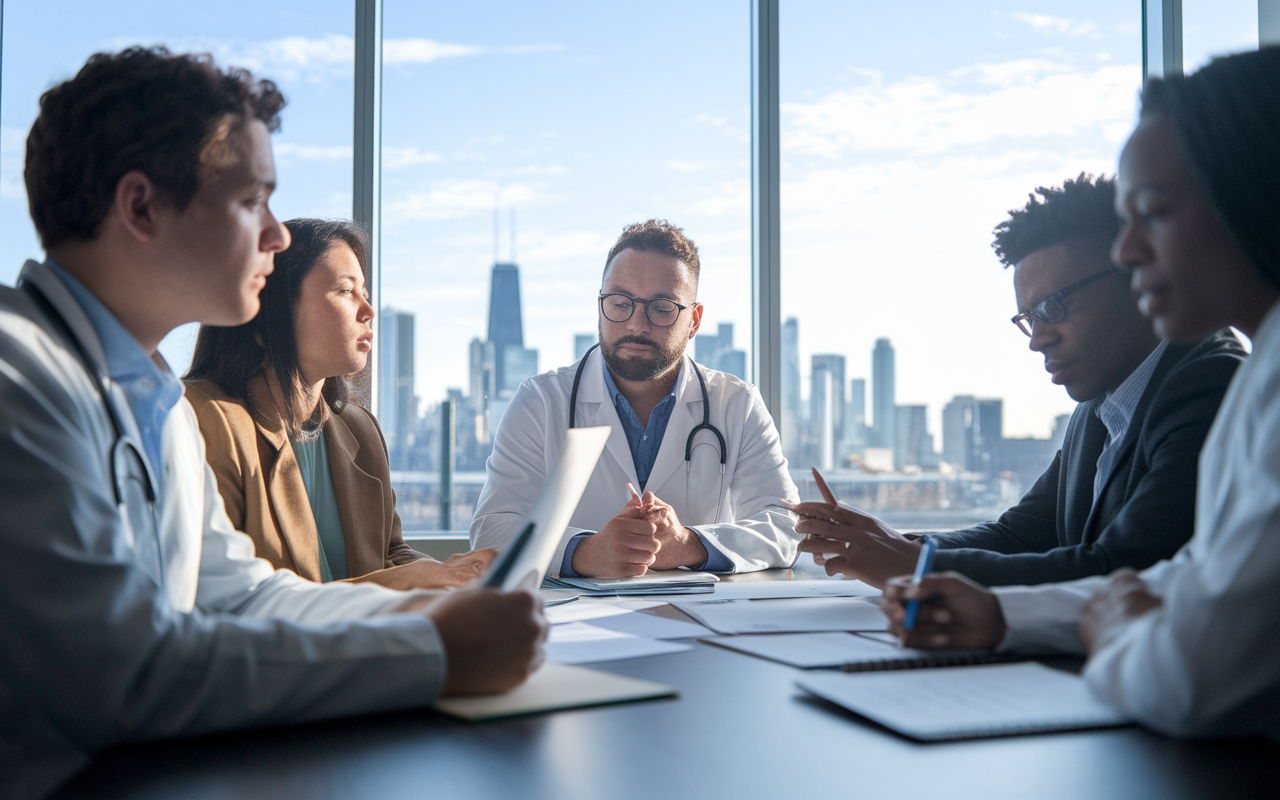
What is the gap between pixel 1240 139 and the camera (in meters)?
0.92

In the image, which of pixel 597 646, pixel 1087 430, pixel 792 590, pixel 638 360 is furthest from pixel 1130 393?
pixel 638 360

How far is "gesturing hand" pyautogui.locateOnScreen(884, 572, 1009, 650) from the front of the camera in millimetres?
1162

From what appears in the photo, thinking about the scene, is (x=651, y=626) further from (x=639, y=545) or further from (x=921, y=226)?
(x=921, y=226)

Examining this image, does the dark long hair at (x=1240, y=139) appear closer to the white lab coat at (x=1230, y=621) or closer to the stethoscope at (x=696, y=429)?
the white lab coat at (x=1230, y=621)

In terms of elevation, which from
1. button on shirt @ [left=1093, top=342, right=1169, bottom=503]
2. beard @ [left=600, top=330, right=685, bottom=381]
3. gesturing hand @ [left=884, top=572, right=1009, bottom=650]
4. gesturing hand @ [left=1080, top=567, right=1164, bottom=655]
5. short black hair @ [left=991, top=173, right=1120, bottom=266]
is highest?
short black hair @ [left=991, top=173, right=1120, bottom=266]

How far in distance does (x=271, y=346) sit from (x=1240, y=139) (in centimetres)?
183

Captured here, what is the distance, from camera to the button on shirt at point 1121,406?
1775 mm

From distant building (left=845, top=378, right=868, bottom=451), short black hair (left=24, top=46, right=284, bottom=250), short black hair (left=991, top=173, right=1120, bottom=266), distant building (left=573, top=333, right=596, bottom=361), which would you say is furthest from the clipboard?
distant building (left=845, top=378, right=868, bottom=451)

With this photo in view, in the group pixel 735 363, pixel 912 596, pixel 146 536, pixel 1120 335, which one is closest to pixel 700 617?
pixel 912 596

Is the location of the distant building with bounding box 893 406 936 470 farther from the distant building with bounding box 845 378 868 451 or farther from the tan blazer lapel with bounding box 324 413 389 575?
the tan blazer lapel with bounding box 324 413 389 575

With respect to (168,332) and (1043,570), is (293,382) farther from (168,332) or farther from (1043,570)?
(1043,570)

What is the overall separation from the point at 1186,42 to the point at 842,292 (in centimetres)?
181

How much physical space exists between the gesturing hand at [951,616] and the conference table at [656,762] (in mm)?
326

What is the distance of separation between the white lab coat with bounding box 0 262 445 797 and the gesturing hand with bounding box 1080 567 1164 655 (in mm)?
710
